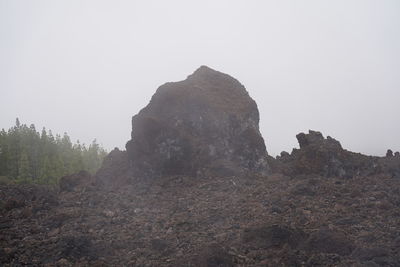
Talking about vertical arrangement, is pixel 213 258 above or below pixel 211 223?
below

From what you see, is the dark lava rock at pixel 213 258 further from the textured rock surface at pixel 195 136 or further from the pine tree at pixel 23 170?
the pine tree at pixel 23 170

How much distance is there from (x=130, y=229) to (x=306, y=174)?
46.2 ft

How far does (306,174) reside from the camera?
83.3ft

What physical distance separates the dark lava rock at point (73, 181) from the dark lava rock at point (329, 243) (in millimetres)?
19746

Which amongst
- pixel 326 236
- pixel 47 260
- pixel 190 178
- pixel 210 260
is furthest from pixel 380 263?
pixel 190 178

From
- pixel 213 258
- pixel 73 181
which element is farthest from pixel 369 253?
pixel 73 181

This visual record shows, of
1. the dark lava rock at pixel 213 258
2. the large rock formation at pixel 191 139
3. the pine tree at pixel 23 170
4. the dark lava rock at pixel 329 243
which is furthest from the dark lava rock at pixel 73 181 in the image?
the pine tree at pixel 23 170

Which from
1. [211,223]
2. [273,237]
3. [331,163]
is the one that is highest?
[331,163]

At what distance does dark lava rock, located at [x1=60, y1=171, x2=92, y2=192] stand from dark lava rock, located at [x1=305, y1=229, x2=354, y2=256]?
19.7 m

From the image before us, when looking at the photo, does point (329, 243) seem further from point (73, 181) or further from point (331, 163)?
point (73, 181)

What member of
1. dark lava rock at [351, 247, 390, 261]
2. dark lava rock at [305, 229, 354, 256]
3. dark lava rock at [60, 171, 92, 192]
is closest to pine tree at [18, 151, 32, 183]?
dark lava rock at [60, 171, 92, 192]

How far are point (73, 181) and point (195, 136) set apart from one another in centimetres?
1109

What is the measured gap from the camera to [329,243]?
44.2ft

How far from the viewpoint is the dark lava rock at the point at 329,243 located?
13219mm
